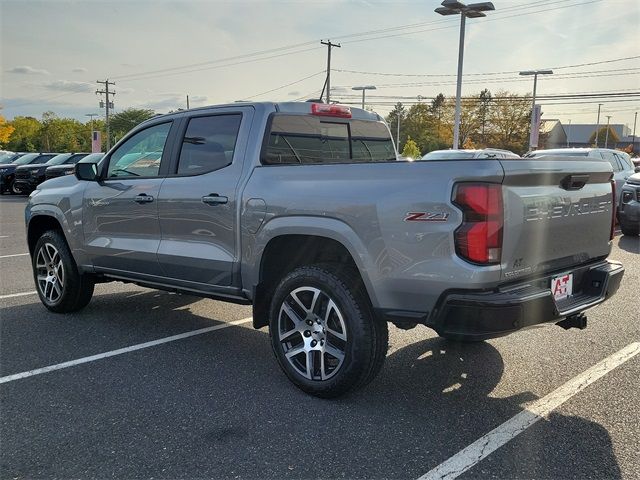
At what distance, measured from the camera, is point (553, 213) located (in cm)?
328

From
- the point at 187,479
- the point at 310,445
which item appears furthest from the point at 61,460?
the point at 310,445

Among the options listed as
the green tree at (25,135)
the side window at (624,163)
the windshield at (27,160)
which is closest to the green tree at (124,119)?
the green tree at (25,135)

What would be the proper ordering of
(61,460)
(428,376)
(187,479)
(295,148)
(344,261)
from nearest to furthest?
(187,479), (61,460), (344,261), (428,376), (295,148)

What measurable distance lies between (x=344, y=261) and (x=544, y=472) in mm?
1664

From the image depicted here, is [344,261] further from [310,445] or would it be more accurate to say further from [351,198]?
[310,445]

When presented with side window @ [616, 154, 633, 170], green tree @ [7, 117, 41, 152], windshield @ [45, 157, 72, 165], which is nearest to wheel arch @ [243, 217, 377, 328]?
side window @ [616, 154, 633, 170]

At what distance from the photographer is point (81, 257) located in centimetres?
538

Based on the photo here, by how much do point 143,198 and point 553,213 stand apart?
126 inches

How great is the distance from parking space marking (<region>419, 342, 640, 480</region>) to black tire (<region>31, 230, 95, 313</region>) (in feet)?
13.4

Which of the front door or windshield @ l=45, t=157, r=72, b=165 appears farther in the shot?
windshield @ l=45, t=157, r=72, b=165

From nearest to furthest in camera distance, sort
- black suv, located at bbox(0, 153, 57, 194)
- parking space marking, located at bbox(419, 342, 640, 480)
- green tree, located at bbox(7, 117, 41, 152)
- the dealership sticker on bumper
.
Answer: parking space marking, located at bbox(419, 342, 640, 480) < the dealership sticker on bumper < black suv, located at bbox(0, 153, 57, 194) < green tree, located at bbox(7, 117, 41, 152)

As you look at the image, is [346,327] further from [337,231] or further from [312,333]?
[337,231]

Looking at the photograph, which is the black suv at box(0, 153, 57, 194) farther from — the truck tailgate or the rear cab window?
the truck tailgate

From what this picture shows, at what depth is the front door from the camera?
4688mm
